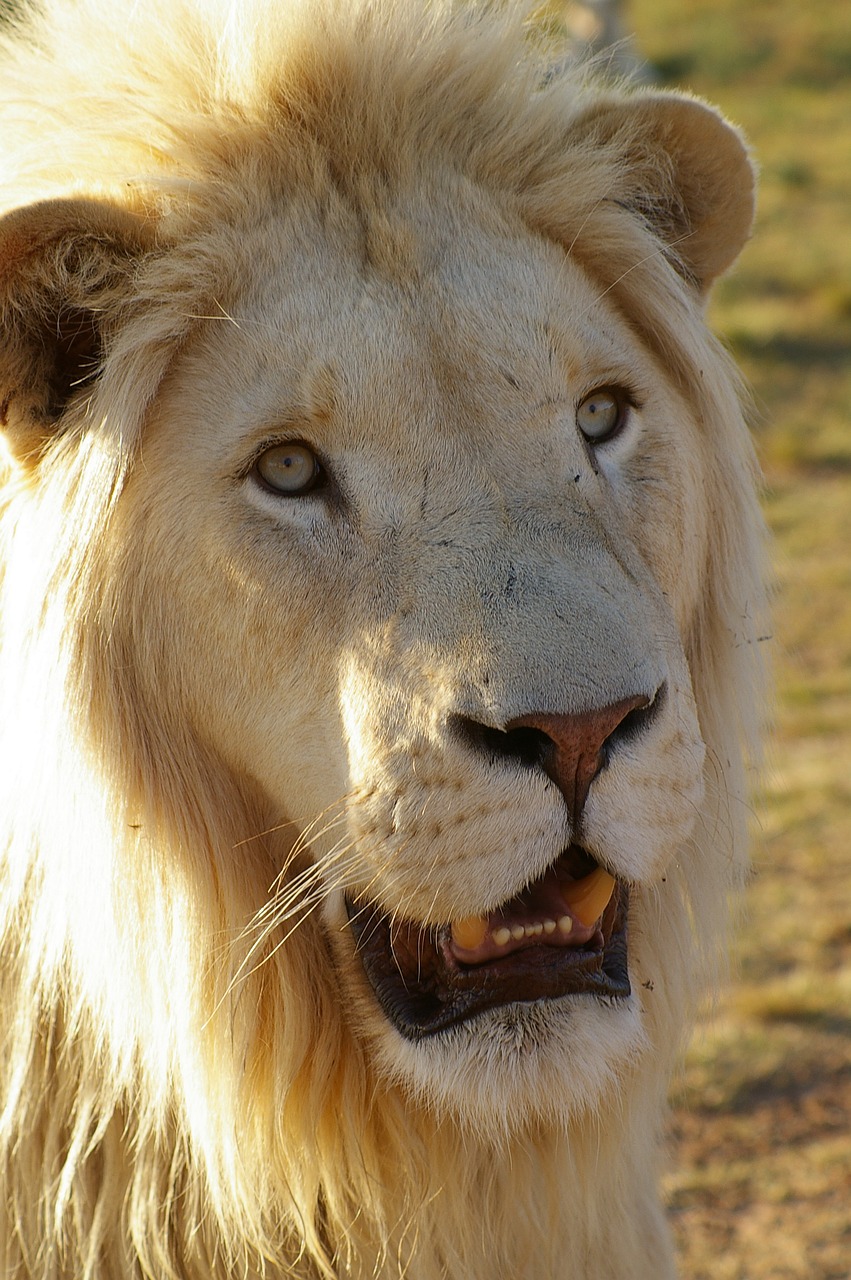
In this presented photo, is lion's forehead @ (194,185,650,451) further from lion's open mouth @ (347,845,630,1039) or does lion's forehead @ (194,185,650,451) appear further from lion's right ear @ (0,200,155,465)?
lion's open mouth @ (347,845,630,1039)

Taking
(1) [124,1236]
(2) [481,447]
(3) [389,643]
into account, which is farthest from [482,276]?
(1) [124,1236]

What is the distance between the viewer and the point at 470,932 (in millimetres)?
2084

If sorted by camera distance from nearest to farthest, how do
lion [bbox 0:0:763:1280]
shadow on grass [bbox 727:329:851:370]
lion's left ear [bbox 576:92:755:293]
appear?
lion [bbox 0:0:763:1280], lion's left ear [bbox 576:92:755:293], shadow on grass [bbox 727:329:851:370]

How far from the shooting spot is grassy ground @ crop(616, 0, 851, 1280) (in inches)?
143

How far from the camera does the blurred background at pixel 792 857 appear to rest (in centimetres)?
362

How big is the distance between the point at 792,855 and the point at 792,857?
2 cm

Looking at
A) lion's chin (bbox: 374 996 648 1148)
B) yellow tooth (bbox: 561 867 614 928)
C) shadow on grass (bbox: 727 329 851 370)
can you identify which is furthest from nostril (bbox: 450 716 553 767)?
shadow on grass (bbox: 727 329 851 370)

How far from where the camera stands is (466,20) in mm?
2547

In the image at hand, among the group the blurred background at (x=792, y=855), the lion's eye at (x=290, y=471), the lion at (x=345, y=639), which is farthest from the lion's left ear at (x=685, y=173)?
the lion's eye at (x=290, y=471)

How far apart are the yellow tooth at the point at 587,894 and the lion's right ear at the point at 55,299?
104cm

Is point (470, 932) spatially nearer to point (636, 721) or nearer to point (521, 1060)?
point (521, 1060)

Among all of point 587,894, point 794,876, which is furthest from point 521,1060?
point 794,876

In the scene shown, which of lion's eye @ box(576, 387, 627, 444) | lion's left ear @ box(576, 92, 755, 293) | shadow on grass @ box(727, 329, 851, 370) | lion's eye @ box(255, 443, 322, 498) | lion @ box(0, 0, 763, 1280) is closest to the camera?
lion @ box(0, 0, 763, 1280)

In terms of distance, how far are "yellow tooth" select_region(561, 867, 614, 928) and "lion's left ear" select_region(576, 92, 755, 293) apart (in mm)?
1161
